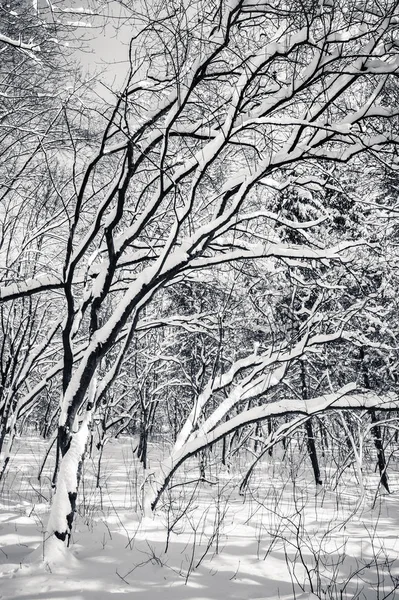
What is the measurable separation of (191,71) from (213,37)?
275mm

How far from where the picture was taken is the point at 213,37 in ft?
8.49

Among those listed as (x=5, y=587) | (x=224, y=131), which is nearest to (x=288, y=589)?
(x=5, y=587)

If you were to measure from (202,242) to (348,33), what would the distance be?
6.09 ft

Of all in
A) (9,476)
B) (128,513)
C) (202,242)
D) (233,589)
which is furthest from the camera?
(9,476)

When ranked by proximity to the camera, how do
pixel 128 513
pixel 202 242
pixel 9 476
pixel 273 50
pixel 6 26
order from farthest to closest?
pixel 9 476, pixel 128 513, pixel 6 26, pixel 202 242, pixel 273 50

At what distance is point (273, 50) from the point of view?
8.34ft

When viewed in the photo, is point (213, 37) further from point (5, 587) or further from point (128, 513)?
point (128, 513)

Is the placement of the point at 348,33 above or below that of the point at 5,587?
above

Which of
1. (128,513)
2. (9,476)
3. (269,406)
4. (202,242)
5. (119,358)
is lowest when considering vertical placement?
(9,476)

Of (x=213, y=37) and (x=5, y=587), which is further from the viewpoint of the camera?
(x=213, y=37)

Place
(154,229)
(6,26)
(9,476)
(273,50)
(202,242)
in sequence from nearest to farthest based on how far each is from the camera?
(273,50)
(202,242)
(6,26)
(154,229)
(9,476)

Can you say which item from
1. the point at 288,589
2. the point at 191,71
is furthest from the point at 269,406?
the point at 191,71

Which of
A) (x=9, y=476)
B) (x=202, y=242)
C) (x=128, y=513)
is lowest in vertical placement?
(x=9, y=476)

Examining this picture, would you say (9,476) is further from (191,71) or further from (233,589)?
(191,71)
